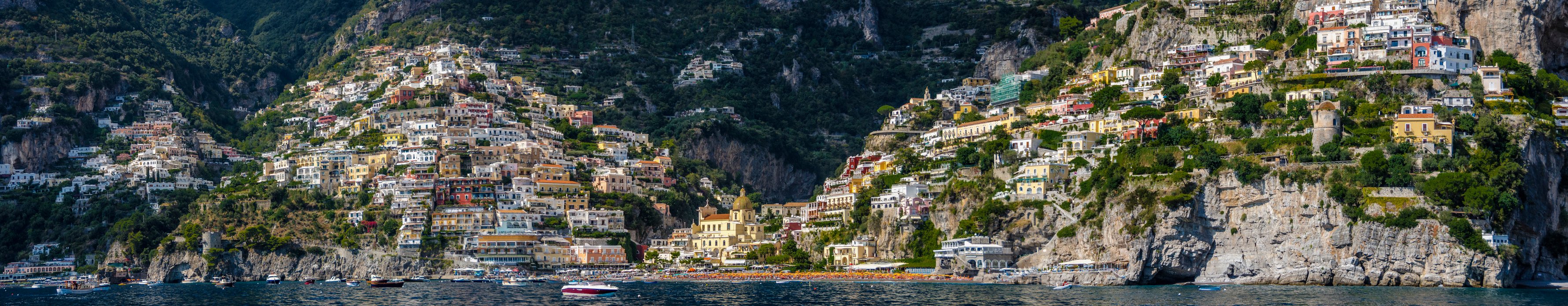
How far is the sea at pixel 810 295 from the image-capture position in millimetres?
72938

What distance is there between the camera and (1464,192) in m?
80.2

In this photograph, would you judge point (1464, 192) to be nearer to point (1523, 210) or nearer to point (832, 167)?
point (1523, 210)

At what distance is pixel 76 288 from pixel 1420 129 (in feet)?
236

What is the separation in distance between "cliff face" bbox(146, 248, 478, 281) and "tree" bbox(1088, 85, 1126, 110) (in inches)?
1534

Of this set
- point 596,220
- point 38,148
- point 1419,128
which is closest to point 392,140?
point 596,220

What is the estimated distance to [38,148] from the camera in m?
130

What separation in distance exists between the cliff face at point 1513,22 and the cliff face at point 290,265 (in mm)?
58401

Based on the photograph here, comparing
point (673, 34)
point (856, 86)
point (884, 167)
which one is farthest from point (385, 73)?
point (884, 167)

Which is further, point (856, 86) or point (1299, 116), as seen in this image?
point (856, 86)

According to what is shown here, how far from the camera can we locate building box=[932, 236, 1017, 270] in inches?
3620

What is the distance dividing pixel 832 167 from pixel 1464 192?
A: 6570cm

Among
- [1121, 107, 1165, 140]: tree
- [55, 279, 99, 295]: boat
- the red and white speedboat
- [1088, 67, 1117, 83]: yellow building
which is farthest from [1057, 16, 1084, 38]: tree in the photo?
[55, 279, 99, 295]: boat

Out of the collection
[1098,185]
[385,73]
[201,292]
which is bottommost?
[201,292]

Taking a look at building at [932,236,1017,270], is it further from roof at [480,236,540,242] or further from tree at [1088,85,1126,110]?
roof at [480,236,540,242]
